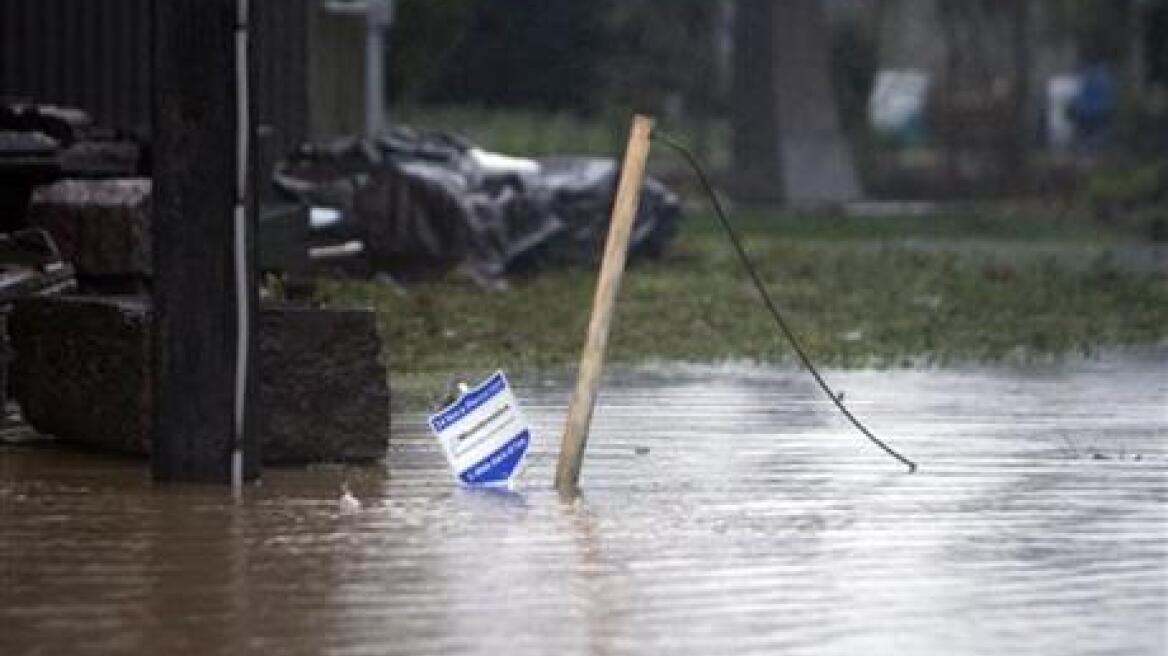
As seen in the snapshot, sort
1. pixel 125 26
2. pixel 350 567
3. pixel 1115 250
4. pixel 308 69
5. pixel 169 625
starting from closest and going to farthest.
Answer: pixel 169 625 → pixel 350 567 → pixel 125 26 → pixel 308 69 → pixel 1115 250

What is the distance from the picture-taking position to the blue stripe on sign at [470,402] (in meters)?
10.5

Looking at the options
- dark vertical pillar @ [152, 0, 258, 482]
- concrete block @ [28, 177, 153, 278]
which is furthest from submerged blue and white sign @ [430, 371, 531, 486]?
concrete block @ [28, 177, 153, 278]

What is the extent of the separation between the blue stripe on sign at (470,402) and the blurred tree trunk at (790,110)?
31939 mm

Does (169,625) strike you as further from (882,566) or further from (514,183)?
(514,183)

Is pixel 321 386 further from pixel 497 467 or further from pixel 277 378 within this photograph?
pixel 497 467

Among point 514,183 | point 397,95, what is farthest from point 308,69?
point 397,95

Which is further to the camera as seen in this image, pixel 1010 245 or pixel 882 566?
pixel 1010 245

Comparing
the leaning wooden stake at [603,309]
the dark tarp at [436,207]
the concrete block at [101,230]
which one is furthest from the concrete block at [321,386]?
the dark tarp at [436,207]

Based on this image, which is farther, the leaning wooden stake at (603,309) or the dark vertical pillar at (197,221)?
the leaning wooden stake at (603,309)

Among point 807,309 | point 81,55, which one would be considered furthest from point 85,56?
point 807,309

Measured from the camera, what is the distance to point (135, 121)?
917 inches

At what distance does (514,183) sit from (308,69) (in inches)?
91.9

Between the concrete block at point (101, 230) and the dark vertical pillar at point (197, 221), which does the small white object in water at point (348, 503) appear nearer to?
the dark vertical pillar at point (197, 221)

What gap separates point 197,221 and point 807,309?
10631 millimetres
